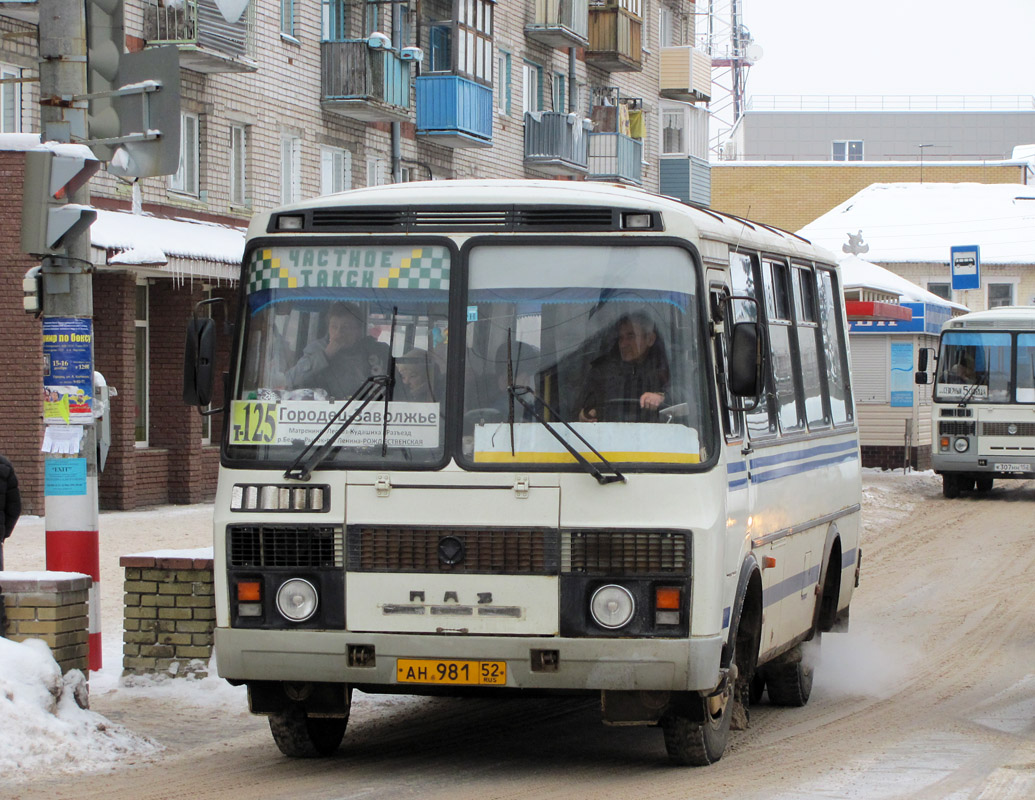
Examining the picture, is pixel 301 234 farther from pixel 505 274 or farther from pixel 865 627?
pixel 865 627

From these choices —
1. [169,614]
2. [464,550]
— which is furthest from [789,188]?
[464,550]

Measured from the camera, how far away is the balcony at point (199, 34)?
24.4 metres

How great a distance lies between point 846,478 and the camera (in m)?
11.5

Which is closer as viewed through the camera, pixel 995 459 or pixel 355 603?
pixel 355 603

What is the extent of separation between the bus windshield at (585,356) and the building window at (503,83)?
1167 inches

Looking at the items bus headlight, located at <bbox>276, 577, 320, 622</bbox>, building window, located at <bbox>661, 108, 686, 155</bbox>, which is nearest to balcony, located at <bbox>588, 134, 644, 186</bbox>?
building window, located at <bbox>661, 108, 686, 155</bbox>

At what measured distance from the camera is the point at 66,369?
10.0 meters

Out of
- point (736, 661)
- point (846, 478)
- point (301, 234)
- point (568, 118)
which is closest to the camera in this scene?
point (301, 234)

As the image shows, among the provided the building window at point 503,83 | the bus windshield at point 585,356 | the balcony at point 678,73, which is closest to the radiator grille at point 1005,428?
the building window at point 503,83

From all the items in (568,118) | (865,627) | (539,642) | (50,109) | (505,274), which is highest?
(568,118)

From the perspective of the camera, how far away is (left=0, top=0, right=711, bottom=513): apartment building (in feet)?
71.9

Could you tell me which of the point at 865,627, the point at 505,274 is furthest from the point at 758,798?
the point at 865,627

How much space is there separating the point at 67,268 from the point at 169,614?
6.45 feet

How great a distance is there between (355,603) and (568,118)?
3155 centimetres
